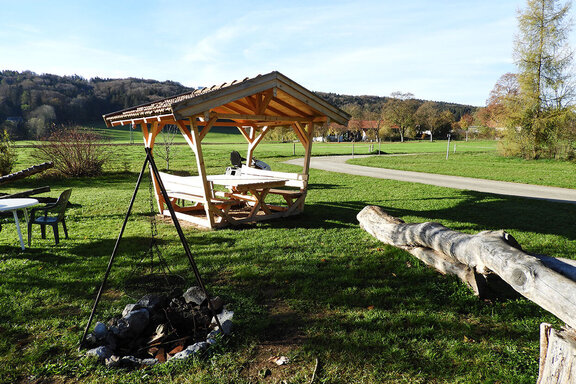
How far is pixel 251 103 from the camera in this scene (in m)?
8.03

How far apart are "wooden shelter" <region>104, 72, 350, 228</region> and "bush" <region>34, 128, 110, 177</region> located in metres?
9.81

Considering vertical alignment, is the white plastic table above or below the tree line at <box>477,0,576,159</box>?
below

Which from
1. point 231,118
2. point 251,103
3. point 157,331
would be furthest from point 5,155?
point 157,331

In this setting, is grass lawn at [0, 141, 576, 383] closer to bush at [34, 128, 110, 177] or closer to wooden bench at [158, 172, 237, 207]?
wooden bench at [158, 172, 237, 207]

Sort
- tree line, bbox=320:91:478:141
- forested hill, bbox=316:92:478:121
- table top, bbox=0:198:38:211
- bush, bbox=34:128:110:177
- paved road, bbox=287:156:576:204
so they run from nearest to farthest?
table top, bbox=0:198:38:211, paved road, bbox=287:156:576:204, bush, bbox=34:128:110:177, tree line, bbox=320:91:478:141, forested hill, bbox=316:92:478:121

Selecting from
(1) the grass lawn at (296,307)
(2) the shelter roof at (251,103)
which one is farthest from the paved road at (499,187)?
(2) the shelter roof at (251,103)

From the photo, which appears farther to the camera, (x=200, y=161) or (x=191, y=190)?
(x=191, y=190)

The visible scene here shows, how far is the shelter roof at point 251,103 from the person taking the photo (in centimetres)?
664

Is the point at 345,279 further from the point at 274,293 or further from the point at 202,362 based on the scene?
the point at 202,362

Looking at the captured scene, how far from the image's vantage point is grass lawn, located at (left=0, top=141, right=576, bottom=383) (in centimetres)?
288

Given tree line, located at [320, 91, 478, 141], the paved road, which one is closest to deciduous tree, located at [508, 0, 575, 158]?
the paved road

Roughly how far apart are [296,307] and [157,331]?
1467 mm

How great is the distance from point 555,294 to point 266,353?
94.7 inches

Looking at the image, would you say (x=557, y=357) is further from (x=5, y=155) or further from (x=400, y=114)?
(x=400, y=114)
